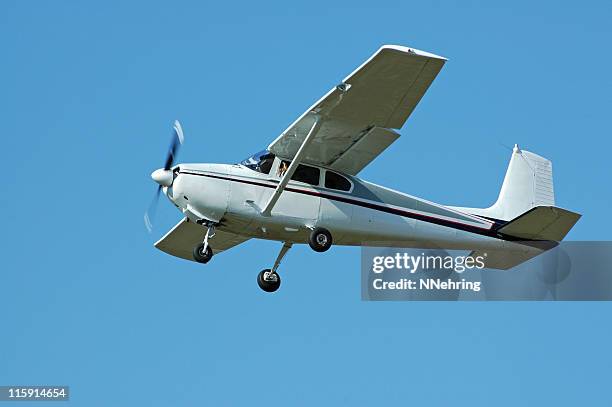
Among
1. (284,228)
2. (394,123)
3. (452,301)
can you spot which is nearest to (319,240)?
(284,228)

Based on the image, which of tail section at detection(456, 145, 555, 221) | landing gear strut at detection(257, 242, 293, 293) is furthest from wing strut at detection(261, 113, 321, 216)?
tail section at detection(456, 145, 555, 221)

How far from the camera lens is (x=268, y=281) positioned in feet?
62.7

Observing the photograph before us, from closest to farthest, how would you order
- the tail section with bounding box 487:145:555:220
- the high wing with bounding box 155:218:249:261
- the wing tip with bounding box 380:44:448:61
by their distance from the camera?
the wing tip with bounding box 380:44:448:61 → the high wing with bounding box 155:218:249:261 → the tail section with bounding box 487:145:555:220

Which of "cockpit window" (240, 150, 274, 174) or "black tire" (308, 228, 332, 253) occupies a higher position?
"cockpit window" (240, 150, 274, 174)

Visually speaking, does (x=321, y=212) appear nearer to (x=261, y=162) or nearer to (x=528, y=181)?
(x=261, y=162)

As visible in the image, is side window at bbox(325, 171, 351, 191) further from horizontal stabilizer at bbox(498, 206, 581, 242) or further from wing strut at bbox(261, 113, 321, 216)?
horizontal stabilizer at bbox(498, 206, 581, 242)

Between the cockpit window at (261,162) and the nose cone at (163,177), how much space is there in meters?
1.19

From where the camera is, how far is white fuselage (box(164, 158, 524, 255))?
17.9m

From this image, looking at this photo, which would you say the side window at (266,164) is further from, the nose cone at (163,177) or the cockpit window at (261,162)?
the nose cone at (163,177)

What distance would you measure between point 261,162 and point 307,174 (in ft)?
2.52

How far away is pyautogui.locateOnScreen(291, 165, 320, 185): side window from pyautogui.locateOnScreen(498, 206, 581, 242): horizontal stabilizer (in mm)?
3341

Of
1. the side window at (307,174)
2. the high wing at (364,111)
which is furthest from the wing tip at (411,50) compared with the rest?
the side window at (307,174)

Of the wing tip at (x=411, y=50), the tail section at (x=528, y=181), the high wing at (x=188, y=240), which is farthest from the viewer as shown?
the tail section at (x=528, y=181)

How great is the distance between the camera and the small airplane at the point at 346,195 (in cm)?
1744
